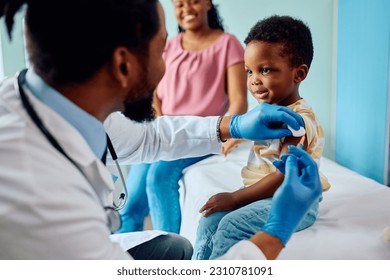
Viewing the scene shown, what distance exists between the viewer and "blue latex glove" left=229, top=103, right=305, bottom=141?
840mm

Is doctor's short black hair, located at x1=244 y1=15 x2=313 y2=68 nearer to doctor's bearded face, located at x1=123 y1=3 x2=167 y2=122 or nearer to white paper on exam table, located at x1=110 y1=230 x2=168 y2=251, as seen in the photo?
doctor's bearded face, located at x1=123 y1=3 x2=167 y2=122

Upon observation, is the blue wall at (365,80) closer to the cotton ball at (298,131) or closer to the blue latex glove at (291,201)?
the cotton ball at (298,131)

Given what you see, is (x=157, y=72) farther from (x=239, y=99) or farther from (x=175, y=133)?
(x=239, y=99)

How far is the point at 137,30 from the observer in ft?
2.08

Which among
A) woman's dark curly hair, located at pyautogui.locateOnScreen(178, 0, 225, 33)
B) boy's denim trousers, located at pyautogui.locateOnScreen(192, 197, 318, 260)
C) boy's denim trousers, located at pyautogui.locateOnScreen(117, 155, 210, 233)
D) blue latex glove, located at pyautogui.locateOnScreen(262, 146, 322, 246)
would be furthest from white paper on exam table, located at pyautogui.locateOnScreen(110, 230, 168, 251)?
woman's dark curly hair, located at pyautogui.locateOnScreen(178, 0, 225, 33)

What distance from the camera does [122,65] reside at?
64 cm

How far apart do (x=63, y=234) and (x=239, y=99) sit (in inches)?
27.2

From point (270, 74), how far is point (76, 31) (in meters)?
0.45

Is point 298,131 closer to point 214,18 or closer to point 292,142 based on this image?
point 292,142

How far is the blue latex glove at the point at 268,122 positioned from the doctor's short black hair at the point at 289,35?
0.12 m

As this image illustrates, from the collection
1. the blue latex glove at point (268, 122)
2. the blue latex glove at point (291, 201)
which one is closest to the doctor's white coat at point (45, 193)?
the blue latex glove at point (291, 201)

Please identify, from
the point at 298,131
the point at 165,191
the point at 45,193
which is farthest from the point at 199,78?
the point at 45,193

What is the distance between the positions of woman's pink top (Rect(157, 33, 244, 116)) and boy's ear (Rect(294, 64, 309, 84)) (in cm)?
25
